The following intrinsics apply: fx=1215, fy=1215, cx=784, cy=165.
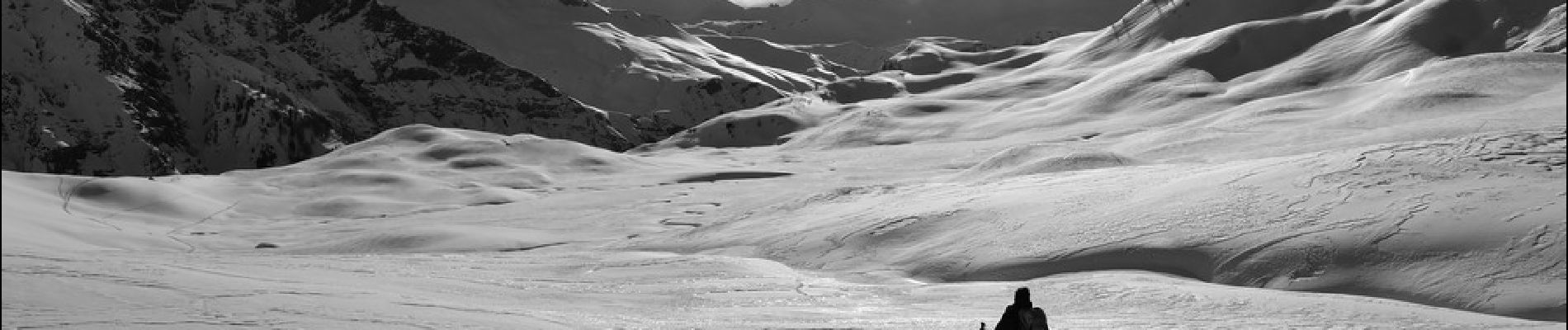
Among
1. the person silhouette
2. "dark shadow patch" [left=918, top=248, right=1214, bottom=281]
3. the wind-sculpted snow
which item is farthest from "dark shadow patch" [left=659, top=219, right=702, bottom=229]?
the person silhouette

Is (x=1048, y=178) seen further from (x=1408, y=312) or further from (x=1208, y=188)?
(x=1408, y=312)

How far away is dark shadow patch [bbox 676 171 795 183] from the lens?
93250 mm

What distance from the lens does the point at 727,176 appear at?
96.2 metres

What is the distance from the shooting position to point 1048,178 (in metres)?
45.0

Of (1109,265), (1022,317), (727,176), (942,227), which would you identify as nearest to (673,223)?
(942,227)

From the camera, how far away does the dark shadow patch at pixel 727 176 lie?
93.2 metres

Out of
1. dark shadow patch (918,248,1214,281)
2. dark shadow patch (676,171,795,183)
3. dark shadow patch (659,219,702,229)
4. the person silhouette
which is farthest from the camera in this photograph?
dark shadow patch (676,171,795,183)

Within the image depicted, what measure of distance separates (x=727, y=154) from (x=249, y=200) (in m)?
64.2

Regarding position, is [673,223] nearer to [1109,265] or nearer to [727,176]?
[1109,265]

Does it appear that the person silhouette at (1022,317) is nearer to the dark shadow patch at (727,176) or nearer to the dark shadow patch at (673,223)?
the dark shadow patch at (673,223)

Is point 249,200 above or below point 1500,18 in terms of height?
below

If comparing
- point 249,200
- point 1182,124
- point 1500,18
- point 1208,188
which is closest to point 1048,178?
point 1208,188

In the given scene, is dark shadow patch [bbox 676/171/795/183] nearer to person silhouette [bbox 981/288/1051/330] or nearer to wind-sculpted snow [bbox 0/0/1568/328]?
wind-sculpted snow [bbox 0/0/1568/328]

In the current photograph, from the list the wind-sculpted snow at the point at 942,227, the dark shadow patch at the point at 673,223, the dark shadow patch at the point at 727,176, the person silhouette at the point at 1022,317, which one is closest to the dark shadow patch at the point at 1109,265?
the wind-sculpted snow at the point at 942,227
